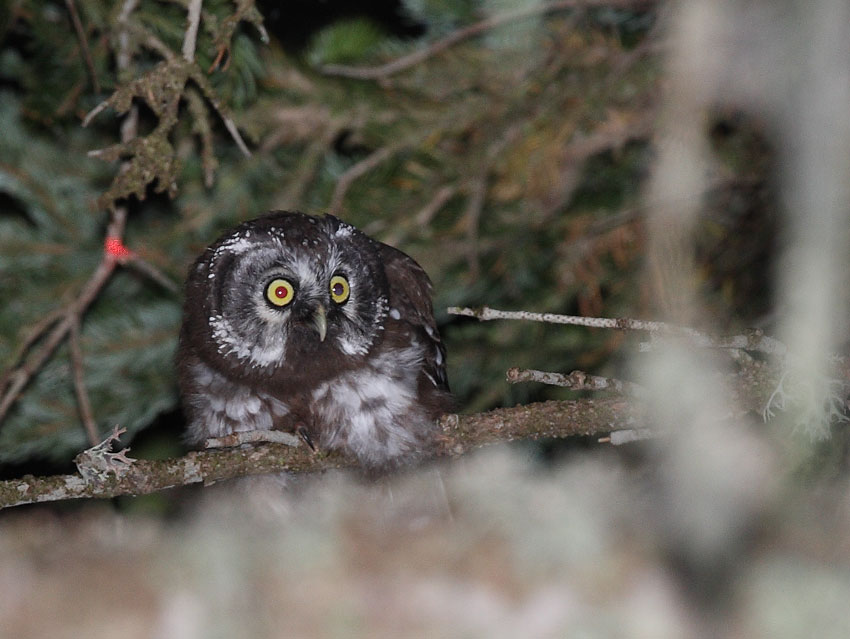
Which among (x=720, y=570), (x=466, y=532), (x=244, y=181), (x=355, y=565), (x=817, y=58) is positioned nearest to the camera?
(x=817, y=58)

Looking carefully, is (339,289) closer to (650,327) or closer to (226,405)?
(226,405)

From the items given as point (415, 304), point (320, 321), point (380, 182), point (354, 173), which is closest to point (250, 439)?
point (320, 321)

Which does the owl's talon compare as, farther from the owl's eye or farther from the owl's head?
the owl's eye

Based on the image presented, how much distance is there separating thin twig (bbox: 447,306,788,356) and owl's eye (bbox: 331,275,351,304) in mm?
413

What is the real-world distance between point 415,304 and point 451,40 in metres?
0.77

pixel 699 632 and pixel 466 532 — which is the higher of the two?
pixel 699 632

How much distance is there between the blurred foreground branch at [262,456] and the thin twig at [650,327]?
0.60 ft

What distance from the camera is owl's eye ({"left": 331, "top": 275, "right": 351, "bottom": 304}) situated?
1.49 metres

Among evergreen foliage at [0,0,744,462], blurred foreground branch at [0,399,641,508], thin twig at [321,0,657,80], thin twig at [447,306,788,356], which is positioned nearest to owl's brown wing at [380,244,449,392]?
evergreen foliage at [0,0,744,462]

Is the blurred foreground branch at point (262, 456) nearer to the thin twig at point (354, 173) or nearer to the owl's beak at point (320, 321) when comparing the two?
the owl's beak at point (320, 321)

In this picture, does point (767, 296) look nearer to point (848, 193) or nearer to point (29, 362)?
point (848, 193)

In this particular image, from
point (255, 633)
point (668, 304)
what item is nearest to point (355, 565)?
point (255, 633)

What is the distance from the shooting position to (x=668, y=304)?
1.06 m

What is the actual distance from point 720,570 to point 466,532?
360 centimetres
